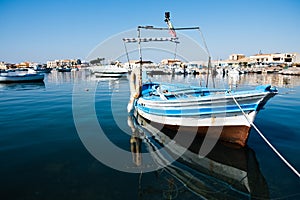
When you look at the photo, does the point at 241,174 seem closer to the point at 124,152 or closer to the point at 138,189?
the point at 138,189

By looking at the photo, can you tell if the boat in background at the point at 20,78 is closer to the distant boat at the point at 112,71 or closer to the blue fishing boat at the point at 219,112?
the distant boat at the point at 112,71

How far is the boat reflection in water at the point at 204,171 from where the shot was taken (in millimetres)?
5238

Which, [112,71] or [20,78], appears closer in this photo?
[20,78]

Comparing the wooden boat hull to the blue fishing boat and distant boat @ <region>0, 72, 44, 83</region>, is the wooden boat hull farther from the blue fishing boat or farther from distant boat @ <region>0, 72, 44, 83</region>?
distant boat @ <region>0, 72, 44, 83</region>

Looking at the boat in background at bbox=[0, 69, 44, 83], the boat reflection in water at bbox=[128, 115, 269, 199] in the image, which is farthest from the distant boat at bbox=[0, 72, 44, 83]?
the boat reflection in water at bbox=[128, 115, 269, 199]

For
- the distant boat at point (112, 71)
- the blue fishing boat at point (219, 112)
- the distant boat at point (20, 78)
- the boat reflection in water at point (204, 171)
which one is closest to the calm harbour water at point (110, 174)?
the boat reflection in water at point (204, 171)

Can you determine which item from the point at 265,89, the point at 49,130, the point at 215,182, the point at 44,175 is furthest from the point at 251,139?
the point at 49,130

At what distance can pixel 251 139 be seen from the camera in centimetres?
874

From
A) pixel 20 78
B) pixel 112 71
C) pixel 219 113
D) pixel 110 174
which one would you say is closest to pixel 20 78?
pixel 20 78

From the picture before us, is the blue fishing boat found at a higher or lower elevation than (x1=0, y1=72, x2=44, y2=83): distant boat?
lower

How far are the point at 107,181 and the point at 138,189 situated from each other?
39.7 inches

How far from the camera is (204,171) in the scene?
630cm

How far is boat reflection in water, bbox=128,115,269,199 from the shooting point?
5238mm

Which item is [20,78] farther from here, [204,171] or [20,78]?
[204,171]
